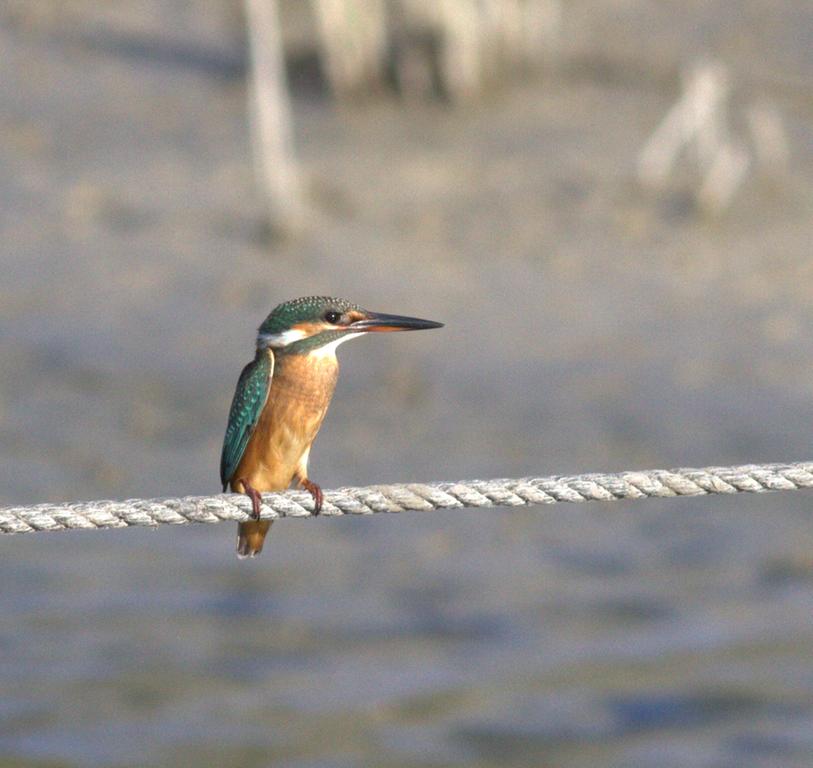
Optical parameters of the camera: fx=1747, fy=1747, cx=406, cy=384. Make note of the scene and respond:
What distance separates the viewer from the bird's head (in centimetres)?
391

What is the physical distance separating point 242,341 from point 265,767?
3634 mm

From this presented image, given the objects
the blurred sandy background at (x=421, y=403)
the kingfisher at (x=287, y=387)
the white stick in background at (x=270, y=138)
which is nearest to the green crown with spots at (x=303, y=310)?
the kingfisher at (x=287, y=387)

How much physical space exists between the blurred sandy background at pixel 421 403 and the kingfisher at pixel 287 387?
104 inches

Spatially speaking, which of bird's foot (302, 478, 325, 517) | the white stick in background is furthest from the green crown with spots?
the white stick in background

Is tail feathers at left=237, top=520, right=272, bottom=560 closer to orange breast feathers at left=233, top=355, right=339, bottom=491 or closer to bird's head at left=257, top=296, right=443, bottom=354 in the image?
orange breast feathers at left=233, top=355, right=339, bottom=491

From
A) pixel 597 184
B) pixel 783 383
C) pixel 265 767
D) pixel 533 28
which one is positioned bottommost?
pixel 265 767

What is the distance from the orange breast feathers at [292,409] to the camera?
3998 mm

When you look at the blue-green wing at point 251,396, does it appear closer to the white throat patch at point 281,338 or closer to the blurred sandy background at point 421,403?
the white throat patch at point 281,338

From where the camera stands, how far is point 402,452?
29.1 ft

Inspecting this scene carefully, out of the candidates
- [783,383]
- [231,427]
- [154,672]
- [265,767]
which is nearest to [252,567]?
[154,672]

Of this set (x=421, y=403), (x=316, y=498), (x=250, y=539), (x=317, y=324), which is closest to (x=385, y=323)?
(x=317, y=324)

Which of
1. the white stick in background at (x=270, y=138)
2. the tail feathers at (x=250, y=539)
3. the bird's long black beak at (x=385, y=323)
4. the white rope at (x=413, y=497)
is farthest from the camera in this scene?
the white stick in background at (x=270, y=138)

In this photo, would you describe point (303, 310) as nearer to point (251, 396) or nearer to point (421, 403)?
point (251, 396)

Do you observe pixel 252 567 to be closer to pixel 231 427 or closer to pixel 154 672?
pixel 154 672
